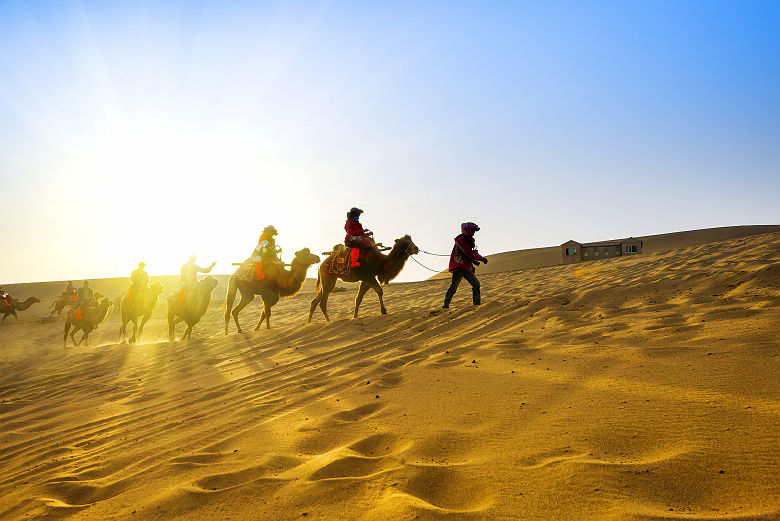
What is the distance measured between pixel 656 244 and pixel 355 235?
56996mm

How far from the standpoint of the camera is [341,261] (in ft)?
41.7

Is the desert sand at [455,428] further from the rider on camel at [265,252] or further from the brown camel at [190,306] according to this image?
the brown camel at [190,306]

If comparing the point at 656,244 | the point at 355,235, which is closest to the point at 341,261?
the point at 355,235

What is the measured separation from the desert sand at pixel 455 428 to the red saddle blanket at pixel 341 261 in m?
4.79

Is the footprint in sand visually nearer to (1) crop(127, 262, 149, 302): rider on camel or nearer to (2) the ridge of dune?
(1) crop(127, 262, 149, 302): rider on camel

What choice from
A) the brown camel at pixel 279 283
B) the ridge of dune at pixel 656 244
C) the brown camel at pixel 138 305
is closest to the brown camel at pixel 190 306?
the brown camel at pixel 279 283

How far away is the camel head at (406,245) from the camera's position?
1273cm

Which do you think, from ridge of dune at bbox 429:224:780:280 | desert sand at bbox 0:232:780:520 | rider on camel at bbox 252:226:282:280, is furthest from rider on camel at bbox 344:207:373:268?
ridge of dune at bbox 429:224:780:280

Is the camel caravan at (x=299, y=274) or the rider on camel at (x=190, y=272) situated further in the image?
the rider on camel at (x=190, y=272)

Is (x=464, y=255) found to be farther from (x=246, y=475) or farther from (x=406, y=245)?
(x=246, y=475)

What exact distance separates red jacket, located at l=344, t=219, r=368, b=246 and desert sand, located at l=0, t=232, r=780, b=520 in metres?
4.78

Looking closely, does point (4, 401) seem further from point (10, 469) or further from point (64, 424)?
point (10, 469)

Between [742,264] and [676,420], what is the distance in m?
7.73

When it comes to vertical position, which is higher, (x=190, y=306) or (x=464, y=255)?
(x=464, y=255)
